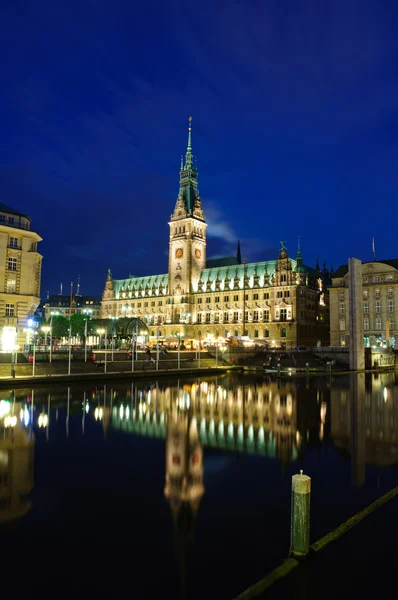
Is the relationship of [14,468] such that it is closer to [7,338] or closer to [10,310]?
[7,338]

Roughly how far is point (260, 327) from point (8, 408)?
115290 mm

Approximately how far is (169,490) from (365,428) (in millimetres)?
15780

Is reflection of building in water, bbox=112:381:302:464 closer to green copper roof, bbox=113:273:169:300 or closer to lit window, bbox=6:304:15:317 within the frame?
lit window, bbox=6:304:15:317

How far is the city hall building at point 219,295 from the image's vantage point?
13812cm

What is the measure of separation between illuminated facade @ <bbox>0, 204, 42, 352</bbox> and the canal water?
127 feet

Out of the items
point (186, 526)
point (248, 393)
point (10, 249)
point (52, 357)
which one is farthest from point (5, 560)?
point (10, 249)

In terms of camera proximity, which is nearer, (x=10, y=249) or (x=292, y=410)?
(x=292, y=410)

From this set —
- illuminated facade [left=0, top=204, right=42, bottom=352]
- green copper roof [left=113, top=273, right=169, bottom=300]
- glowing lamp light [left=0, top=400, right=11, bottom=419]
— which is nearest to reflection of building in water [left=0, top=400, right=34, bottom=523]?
glowing lamp light [left=0, top=400, right=11, bottom=419]

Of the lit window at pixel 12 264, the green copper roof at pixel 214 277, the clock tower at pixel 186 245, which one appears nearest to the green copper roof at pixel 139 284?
the green copper roof at pixel 214 277

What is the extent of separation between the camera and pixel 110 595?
898 cm

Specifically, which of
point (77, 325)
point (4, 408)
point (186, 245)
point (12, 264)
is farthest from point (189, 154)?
point (4, 408)

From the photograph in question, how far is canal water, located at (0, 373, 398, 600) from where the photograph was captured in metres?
9.90

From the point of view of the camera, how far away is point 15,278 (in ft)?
227

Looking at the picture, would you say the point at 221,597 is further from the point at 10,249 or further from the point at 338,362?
the point at 338,362
